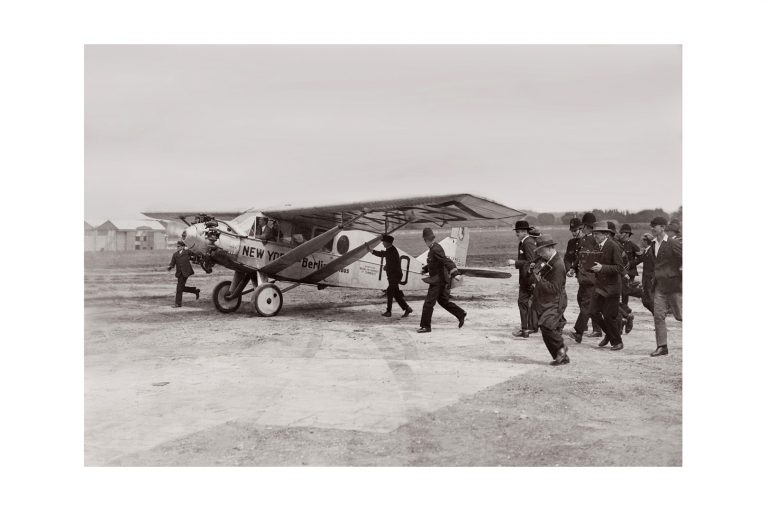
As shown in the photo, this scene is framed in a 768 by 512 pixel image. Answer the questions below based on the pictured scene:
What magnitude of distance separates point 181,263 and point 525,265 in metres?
6.49

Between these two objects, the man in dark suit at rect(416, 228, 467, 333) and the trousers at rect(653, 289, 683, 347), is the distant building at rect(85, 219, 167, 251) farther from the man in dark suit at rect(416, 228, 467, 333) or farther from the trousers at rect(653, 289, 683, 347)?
the trousers at rect(653, 289, 683, 347)

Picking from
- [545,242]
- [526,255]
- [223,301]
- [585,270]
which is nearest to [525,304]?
[526,255]

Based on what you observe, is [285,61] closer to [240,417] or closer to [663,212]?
[240,417]

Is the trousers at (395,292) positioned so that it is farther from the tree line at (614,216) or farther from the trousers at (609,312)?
the trousers at (609,312)

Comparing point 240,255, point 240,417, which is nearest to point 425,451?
point 240,417

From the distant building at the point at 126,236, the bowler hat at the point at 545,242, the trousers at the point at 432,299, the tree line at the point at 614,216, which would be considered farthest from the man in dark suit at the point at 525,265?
the distant building at the point at 126,236

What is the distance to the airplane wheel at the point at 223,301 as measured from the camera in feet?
38.1

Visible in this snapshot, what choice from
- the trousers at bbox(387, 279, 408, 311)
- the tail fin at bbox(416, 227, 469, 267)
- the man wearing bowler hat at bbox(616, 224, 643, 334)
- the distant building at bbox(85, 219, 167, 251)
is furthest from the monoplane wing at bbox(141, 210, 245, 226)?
the man wearing bowler hat at bbox(616, 224, 643, 334)

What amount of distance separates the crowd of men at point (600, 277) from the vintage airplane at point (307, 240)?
1.17 meters

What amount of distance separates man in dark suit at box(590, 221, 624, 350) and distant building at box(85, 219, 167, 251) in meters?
6.32

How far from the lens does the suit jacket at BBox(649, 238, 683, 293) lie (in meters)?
7.25

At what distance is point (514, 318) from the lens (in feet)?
35.7

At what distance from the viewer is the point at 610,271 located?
7.88m

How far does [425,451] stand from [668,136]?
4.65 m
